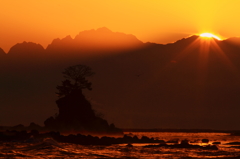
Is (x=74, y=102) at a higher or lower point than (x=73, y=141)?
higher

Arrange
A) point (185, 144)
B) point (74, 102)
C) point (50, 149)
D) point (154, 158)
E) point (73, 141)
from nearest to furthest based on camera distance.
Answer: point (154, 158) < point (50, 149) < point (185, 144) < point (73, 141) < point (74, 102)

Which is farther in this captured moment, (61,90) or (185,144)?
(61,90)

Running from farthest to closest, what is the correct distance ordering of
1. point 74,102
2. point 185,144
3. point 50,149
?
point 74,102, point 185,144, point 50,149

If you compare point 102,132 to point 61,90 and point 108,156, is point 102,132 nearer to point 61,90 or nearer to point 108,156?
point 61,90

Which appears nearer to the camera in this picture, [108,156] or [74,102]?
[108,156]

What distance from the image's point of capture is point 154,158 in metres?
54.8

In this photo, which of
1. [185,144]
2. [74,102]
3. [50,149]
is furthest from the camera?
[74,102]

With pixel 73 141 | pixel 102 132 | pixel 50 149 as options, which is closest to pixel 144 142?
pixel 73 141

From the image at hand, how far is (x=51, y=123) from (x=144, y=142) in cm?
2640

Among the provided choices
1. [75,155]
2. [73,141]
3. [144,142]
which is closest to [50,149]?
[75,155]

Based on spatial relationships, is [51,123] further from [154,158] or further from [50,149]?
[154,158]

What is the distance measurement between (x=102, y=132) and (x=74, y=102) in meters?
8.45

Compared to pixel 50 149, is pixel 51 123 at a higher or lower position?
higher

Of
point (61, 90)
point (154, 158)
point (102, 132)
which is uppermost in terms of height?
point (61, 90)
